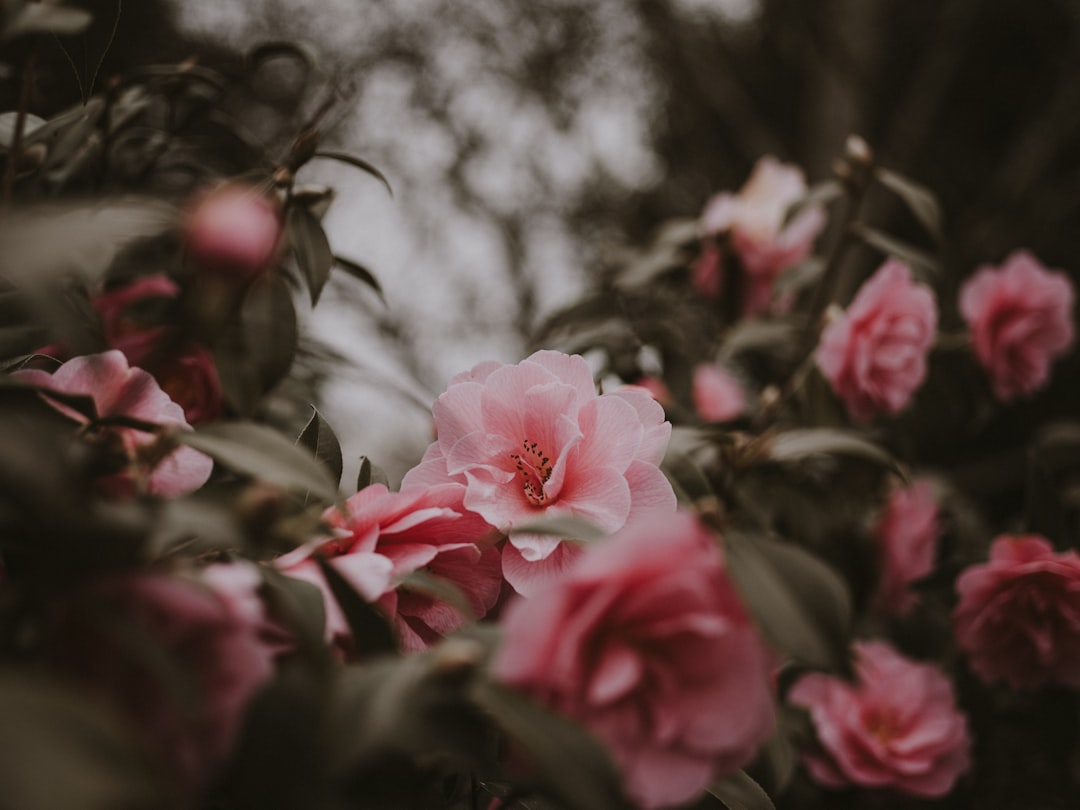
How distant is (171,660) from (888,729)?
0.79 m

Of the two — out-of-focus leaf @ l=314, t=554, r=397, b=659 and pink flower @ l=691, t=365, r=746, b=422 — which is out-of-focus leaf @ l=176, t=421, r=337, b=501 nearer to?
out-of-focus leaf @ l=314, t=554, r=397, b=659

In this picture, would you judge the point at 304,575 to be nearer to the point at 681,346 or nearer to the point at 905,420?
the point at 681,346

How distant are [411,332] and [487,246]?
466 millimetres

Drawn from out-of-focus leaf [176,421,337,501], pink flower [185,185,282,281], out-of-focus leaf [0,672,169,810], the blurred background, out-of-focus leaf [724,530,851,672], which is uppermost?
pink flower [185,185,282,281]

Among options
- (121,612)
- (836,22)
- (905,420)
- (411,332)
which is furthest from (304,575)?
(836,22)

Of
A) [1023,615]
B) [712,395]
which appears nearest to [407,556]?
[1023,615]

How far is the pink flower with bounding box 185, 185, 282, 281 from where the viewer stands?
0.47 metres

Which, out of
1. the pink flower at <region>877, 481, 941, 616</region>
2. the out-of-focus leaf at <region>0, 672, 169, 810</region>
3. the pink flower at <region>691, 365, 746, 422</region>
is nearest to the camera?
the out-of-focus leaf at <region>0, 672, 169, 810</region>

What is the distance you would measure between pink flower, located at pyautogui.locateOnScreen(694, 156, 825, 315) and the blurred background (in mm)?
1026

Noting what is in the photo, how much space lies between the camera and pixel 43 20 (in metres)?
0.42

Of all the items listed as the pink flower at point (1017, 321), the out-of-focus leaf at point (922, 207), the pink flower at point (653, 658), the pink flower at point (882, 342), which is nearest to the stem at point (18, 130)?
the pink flower at point (653, 658)

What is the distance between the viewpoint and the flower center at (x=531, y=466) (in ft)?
1.73

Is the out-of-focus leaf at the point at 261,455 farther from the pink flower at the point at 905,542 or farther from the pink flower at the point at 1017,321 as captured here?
the pink flower at the point at 1017,321

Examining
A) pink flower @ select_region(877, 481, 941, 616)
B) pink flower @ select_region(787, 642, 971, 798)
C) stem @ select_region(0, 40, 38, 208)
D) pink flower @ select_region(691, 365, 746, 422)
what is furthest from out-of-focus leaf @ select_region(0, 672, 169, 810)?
pink flower @ select_region(691, 365, 746, 422)
